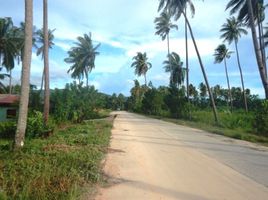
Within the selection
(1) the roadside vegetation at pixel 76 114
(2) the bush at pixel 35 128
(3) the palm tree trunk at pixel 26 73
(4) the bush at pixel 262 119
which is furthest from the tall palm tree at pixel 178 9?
(3) the palm tree trunk at pixel 26 73

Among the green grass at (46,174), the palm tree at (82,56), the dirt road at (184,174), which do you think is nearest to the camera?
the green grass at (46,174)

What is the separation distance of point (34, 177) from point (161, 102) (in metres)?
53.2

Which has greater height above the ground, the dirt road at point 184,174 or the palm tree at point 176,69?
the palm tree at point 176,69

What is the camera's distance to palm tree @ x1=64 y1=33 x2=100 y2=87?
66.8 metres

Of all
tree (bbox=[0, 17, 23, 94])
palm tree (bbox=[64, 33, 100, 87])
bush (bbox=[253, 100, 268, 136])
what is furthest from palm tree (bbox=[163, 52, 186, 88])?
bush (bbox=[253, 100, 268, 136])

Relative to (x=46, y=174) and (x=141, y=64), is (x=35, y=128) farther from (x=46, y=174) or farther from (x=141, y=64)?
(x=141, y=64)

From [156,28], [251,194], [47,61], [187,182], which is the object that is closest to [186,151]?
[187,182]

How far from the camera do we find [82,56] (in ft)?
220

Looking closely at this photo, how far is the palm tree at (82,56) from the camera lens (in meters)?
66.8

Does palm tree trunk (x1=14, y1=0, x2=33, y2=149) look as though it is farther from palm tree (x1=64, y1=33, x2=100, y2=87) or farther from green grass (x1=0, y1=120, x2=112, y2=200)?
palm tree (x1=64, y1=33, x2=100, y2=87)

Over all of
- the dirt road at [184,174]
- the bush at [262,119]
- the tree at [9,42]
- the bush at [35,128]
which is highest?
the tree at [9,42]

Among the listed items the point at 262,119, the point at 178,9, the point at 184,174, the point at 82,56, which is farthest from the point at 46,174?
the point at 82,56

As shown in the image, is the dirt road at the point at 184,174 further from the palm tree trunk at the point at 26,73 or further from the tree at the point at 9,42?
the tree at the point at 9,42

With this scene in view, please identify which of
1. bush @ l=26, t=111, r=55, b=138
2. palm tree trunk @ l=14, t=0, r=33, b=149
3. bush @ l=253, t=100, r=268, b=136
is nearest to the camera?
palm tree trunk @ l=14, t=0, r=33, b=149
